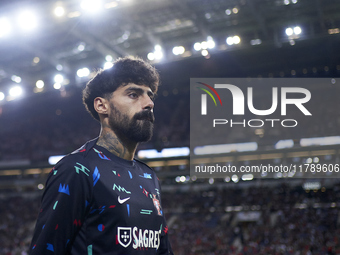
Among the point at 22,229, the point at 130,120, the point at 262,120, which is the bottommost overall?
the point at 22,229

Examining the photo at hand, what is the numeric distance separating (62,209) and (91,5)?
15362 mm

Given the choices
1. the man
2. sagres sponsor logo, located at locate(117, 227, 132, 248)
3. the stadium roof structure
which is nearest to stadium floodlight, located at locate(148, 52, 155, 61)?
the stadium roof structure

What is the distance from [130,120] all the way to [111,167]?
0.22m

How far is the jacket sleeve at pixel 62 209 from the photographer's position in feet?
4.35

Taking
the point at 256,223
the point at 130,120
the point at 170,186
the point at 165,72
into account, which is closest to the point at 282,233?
the point at 256,223

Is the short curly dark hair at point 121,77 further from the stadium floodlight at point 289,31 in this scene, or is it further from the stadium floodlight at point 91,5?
the stadium floodlight at point 289,31

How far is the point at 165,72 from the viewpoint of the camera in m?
22.0

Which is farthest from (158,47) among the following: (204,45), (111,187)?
(111,187)

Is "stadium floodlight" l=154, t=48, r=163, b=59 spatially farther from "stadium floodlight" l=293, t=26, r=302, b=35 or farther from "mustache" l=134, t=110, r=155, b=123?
"mustache" l=134, t=110, r=155, b=123

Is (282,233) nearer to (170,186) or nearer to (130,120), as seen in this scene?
(170,186)

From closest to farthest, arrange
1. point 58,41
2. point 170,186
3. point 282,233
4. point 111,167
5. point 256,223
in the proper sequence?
point 111,167, point 282,233, point 256,223, point 58,41, point 170,186

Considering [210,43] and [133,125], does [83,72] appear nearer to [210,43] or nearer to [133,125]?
[210,43]

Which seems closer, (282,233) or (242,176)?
(282,233)

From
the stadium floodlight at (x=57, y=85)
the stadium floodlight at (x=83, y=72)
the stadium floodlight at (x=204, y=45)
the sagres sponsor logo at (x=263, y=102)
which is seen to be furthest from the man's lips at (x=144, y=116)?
the stadium floodlight at (x=57, y=85)
